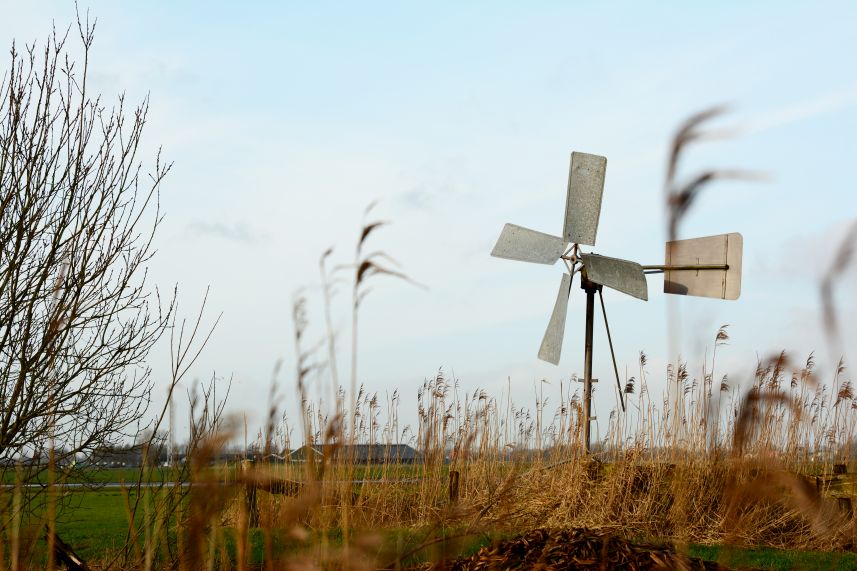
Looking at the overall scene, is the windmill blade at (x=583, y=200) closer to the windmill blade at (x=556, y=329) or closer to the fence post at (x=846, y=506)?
the windmill blade at (x=556, y=329)

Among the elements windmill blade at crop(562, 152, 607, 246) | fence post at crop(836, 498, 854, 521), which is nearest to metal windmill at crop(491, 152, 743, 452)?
windmill blade at crop(562, 152, 607, 246)

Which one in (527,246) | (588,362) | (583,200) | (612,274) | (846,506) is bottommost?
(846,506)

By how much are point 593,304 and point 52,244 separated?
5.37 m

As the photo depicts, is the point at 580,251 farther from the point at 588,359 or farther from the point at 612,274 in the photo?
the point at 588,359

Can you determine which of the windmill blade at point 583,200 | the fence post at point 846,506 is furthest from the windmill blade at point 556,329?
the fence post at point 846,506

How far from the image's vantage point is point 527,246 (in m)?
8.65

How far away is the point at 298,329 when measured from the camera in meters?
1.71

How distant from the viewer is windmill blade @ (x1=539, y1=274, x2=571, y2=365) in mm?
8664

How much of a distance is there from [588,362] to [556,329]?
691 millimetres

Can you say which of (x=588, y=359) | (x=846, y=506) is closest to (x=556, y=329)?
(x=588, y=359)

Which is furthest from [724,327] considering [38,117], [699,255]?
[38,117]

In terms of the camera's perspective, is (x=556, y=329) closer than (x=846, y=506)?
No

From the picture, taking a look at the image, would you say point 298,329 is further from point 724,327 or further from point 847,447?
point 847,447

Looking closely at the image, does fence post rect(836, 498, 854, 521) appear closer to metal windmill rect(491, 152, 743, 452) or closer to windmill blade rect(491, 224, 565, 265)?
metal windmill rect(491, 152, 743, 452)
